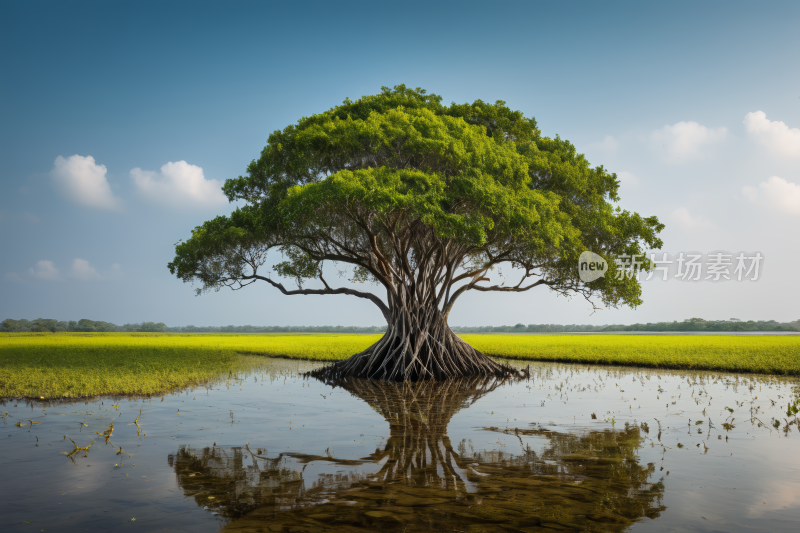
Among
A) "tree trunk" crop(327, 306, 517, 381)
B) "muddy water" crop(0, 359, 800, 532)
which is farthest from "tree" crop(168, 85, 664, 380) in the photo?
"muddy water" crop(0, 359, 800, 532)

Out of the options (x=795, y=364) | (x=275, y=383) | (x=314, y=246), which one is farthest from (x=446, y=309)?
(x=795, y=364)

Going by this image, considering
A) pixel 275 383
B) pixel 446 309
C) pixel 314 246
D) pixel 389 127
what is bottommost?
pixel 275 383

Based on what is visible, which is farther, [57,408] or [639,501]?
[57,408]

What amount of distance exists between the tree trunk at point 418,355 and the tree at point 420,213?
6 centimetres

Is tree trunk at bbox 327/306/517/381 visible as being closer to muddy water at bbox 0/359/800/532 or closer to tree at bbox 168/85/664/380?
tree at bbox 168/85/664/380

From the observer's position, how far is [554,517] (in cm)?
589

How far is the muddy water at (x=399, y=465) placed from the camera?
591 centimetres

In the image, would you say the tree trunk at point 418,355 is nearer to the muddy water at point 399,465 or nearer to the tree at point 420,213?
the tree at point 420,213

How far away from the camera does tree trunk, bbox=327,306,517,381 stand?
21.5m

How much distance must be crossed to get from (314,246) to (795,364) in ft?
78.7

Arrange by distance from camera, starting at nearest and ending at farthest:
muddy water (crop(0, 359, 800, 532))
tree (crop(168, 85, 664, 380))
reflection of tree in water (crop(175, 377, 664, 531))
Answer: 1. reflection of tree in water (crop(175, 377, 664, 531))
2. muddy water (crop(0, 359, 800, 532))
3. tree (crop(168, 85, 664, 380))

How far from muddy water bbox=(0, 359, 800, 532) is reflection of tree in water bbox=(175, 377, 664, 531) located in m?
0.03

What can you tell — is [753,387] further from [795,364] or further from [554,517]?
[554,517]

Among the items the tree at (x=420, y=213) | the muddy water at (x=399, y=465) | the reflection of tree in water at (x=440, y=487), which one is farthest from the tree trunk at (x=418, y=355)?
the reflection of tree in water at (x=440, y=487)
